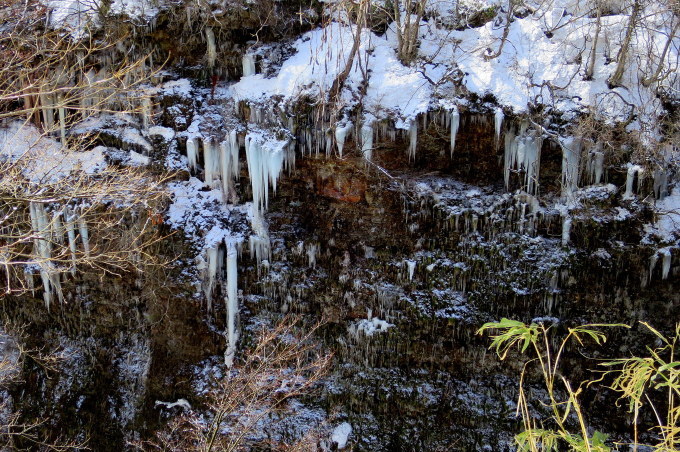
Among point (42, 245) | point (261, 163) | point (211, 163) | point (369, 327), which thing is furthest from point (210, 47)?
point (369, 327)

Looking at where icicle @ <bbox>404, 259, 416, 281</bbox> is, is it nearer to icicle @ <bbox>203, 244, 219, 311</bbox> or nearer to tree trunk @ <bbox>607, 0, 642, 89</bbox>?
icicle @ <bbox>203, 244, 219, 311</bbox>

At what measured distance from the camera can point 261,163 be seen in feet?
24.4

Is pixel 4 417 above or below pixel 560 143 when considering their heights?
below

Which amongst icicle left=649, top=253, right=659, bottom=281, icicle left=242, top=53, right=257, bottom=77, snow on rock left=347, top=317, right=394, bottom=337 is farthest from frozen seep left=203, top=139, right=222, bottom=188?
icicle left=649, top=253, right=659, bottom=281

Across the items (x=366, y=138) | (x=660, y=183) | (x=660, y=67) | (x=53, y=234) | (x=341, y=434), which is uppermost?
(x=660, y=67)

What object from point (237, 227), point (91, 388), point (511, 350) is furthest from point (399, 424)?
point (91, 388)

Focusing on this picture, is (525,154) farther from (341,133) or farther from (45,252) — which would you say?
(45,252)

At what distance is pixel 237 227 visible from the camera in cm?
795

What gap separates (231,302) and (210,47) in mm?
4260

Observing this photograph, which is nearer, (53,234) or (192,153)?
(53,234)

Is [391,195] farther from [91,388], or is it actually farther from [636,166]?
[91,388]

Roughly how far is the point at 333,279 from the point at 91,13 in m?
5.83

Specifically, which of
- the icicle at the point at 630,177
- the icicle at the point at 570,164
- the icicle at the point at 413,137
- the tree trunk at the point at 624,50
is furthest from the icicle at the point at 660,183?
the icicle at the point at 413,137

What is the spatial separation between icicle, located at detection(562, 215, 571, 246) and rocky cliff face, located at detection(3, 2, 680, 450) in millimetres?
15
